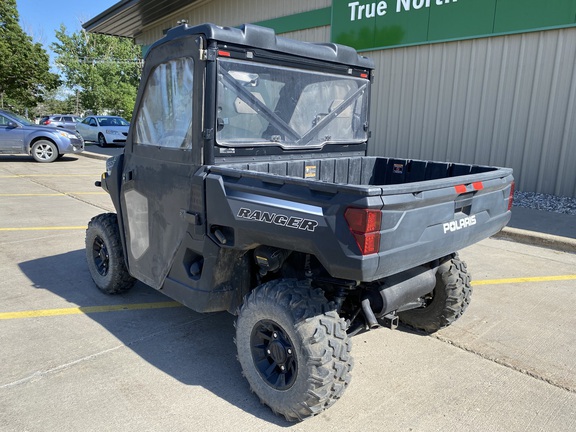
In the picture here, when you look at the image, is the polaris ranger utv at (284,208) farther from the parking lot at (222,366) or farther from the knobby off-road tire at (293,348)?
the parking lot at (222,366)

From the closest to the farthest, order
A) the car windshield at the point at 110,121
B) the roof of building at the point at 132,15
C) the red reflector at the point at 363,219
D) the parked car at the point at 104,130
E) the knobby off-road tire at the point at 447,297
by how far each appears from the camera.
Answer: the red reflector at the point at 363,219 → the knobby off-road tire at the point at 447,297 → the roof of building at the point at 132,15 → the parked car at the point at 104,130 → the car windshield at the point at 110,121

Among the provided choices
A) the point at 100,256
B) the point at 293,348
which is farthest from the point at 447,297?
the point at 100,256

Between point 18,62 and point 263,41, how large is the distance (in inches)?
1436

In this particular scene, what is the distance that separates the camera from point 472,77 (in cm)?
986

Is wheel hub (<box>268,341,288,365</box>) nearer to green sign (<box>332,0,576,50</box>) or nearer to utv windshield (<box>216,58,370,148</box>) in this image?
utv windshield (<box>216,58,370,148</box>)

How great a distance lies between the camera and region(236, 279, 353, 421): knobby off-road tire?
265cm

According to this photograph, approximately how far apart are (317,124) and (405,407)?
215 centimetres

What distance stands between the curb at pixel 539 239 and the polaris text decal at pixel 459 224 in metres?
4.28

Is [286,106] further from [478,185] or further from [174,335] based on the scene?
[174,335]

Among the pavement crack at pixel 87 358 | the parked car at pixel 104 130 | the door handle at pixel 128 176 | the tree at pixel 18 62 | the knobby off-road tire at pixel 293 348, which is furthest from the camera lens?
the tree at pixel 18 62

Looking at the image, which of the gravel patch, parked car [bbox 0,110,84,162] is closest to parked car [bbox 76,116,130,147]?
parked car [bbox 0,110,84,162]

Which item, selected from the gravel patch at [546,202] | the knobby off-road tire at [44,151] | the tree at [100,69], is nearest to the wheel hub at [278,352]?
the gravel patch at [546,202]

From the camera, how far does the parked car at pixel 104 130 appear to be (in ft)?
72.1

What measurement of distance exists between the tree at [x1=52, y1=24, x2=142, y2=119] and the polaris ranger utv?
4567 centimetres
